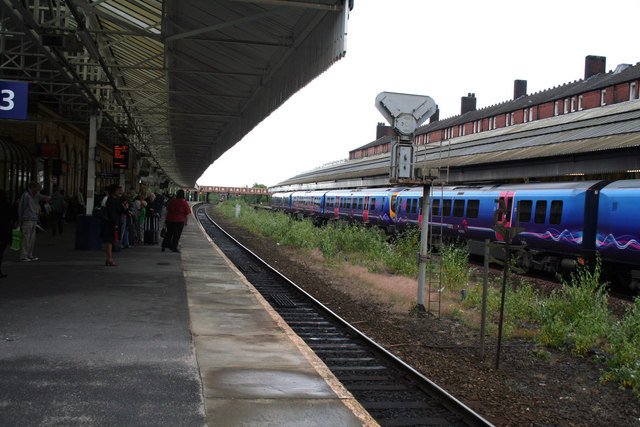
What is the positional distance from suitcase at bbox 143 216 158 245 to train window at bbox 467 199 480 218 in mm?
10393

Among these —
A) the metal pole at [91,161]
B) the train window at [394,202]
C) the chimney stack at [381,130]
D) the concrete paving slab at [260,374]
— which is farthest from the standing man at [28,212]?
the chimney stack at [381,130]

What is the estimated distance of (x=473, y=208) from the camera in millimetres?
18656

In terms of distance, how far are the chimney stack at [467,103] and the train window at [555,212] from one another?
53.5m

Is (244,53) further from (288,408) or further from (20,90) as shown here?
(288,408)

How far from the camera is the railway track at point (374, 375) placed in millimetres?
5301

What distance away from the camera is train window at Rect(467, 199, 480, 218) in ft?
60.2

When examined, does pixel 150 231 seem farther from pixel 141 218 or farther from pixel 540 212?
pixel 540 212

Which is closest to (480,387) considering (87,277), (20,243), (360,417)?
(360,417)

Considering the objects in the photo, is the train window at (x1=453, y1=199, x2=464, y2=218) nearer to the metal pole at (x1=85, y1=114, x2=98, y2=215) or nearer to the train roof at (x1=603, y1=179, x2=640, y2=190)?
the train roof at (x1=603, y1=179, x2=640, y2=190)

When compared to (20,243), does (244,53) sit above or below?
above

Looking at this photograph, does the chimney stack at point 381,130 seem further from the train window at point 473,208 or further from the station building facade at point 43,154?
the train window at point 473,208

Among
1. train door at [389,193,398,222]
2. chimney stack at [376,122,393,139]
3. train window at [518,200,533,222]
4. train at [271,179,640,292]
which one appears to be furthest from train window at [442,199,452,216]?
chimney stack at [376,122,393,139]

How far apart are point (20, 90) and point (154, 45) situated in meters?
5.88

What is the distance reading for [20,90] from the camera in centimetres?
1097
